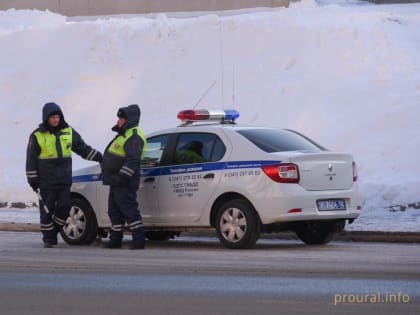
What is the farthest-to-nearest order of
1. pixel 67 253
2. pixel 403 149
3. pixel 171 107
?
pixel 171 107
pixel 403 149
pixel 67 253

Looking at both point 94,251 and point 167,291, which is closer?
point 167,291

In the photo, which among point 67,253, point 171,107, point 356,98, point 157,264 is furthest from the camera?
point 171,107

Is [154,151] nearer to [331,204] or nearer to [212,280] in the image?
[331,204]

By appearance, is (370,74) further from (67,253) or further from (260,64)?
(67,253)

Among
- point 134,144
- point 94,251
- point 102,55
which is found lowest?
point 94,251

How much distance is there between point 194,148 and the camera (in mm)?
14820

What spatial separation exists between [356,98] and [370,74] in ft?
3.30

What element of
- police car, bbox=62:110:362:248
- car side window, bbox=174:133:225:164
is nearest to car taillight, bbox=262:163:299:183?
police car, bbox=62:110:362:248

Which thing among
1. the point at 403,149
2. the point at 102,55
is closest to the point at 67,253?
the point at 403,149

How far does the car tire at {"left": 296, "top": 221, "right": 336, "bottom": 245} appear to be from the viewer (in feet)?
49.1

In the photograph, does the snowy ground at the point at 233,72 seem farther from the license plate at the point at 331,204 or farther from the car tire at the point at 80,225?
the license plate at the point at 331,204

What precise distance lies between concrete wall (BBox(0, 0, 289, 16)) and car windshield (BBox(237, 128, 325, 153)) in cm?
1475

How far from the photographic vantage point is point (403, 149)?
820 inches

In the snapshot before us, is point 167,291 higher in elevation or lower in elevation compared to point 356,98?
lower
